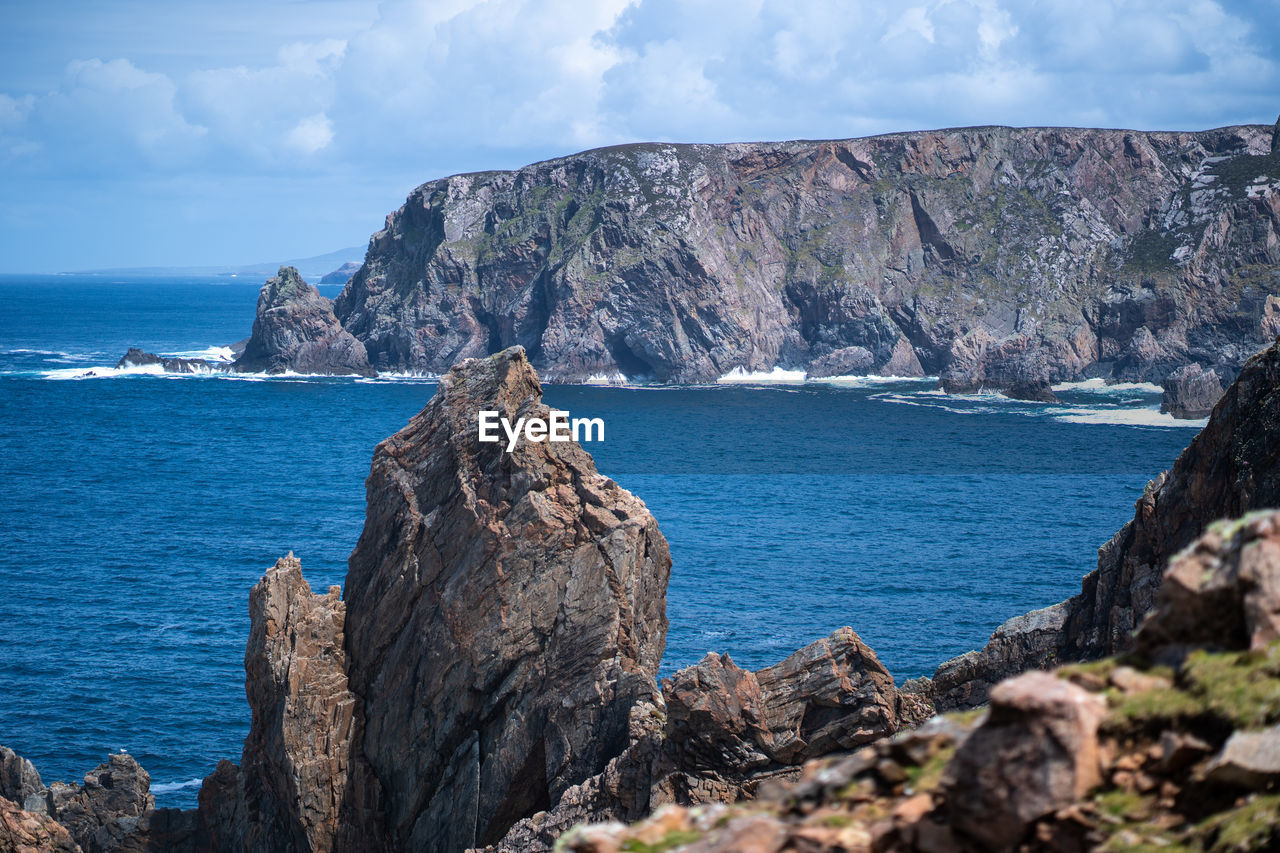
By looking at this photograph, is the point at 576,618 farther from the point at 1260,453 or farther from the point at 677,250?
the point at 677,250

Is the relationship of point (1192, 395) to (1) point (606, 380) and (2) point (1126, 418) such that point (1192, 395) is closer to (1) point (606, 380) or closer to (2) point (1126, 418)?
(2) point (1126, 418)

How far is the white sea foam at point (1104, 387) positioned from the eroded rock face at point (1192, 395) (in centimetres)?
2021

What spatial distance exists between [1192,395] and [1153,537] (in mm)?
133513

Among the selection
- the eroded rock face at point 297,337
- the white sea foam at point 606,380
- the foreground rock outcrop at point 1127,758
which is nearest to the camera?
the foreground rock outcrop at point 1127,758

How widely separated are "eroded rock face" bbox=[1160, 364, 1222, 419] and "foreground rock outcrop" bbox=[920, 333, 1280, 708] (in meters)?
127

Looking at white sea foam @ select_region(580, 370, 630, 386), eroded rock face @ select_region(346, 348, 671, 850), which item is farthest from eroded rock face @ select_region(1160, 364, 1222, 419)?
eroded rock face @ select_region(346, 348, 671, 850)

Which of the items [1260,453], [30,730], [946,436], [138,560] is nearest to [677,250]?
[946,436]

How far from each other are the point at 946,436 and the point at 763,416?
87.4ft

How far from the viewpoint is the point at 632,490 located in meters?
110

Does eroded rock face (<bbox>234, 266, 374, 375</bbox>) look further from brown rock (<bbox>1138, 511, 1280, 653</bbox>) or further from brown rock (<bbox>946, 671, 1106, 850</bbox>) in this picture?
brown rock (<bbox>946, 671, 1106, 850</bbox>)

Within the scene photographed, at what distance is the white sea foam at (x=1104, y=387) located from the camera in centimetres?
17662

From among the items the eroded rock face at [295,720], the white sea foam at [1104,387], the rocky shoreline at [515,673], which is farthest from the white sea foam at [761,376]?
the eroded rock face at [295,720]

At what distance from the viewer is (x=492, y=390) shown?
39094 millimetres

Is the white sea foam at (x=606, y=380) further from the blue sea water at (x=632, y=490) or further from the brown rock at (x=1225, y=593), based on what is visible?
the brown rock at (x=1225, y=593)
